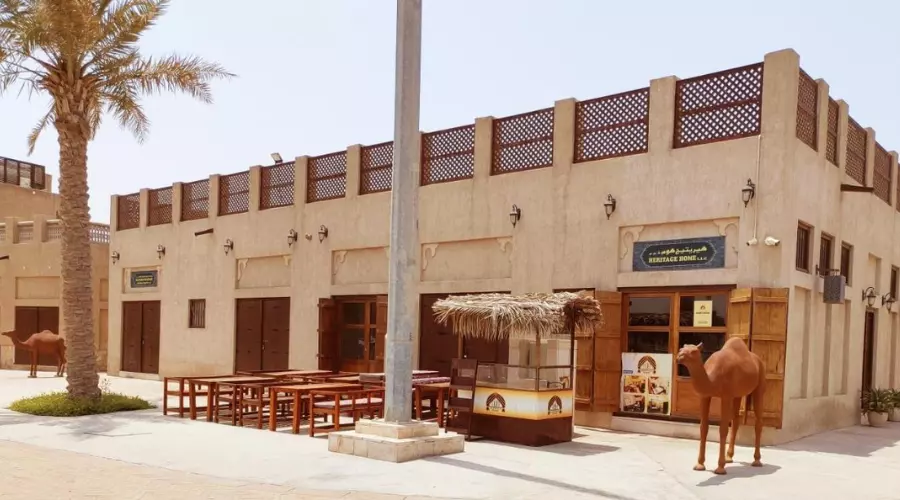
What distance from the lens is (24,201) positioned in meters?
38.1

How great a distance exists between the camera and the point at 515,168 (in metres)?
15.6

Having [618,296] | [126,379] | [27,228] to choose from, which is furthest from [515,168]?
[27,228]

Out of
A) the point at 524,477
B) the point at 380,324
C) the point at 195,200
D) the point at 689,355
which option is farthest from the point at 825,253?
the point at 195,200

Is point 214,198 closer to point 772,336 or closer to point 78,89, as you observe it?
point 78,89

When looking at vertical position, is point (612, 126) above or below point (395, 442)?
above

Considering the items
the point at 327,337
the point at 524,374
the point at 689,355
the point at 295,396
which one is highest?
the point at 689,355

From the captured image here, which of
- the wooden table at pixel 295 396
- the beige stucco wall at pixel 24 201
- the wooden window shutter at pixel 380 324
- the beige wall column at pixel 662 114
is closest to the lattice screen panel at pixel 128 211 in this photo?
the wooden window shutter at pixel 380 324

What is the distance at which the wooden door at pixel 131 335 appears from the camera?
80.7 ft

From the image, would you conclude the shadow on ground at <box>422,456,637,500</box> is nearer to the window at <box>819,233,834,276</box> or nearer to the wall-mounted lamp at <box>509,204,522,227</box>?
the wall-mounted lamp at <box>509,204,522,227</box>

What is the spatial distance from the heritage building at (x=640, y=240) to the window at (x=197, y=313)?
6.44 feet

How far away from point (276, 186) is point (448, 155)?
588 centimetres

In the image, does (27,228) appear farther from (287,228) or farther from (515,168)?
(515,168)

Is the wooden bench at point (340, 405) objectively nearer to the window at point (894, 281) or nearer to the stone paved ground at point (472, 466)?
the stone paved ground at point (472, 466)

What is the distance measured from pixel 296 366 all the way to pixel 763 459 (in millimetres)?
11494
